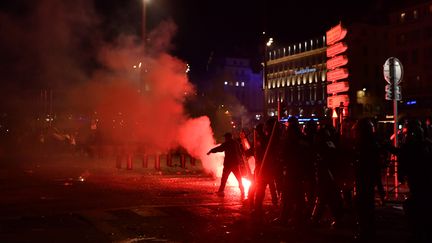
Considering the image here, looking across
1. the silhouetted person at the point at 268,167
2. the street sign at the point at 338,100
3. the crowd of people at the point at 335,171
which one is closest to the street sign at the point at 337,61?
the street sign at the point at 338,100

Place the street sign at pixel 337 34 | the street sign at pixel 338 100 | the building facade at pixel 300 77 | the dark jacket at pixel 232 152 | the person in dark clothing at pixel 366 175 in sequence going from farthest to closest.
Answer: the building facade at pixel 300 77, the street sign at pixel 338 100, the street sign at pixel 337 34, the dark jacket at pixel 232 152, the person in dark clothing at pixel 366 175

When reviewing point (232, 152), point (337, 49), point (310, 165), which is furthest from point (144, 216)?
point (337, 49)

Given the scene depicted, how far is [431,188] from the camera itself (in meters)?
7.07

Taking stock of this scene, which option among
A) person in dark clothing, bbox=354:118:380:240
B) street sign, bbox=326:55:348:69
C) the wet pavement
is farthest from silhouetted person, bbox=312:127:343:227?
street sign, bbox=326:55:348:69

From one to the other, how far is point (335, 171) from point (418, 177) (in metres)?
2.80

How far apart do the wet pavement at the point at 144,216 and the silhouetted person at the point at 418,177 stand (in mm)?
1379

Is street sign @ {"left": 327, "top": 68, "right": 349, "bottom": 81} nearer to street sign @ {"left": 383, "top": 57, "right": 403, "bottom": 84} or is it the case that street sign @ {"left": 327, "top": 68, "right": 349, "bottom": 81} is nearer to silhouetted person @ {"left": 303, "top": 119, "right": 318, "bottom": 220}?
street sign @ {"left": 383, "top": 57, "right": 403, "bottom": 84}

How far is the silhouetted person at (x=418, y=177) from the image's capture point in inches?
276

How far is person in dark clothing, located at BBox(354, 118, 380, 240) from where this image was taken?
27.1 feet

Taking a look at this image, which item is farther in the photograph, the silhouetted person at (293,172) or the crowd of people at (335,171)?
the silhouetted person at (293,172)

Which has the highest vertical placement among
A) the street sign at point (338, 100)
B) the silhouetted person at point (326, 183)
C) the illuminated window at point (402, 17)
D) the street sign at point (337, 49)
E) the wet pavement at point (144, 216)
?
the illuminated window at point (402, 17)

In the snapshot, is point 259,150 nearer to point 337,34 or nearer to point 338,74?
point 338,74

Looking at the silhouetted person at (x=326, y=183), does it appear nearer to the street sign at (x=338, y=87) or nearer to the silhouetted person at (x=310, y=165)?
the silhouetted person at (x=310, y=165)

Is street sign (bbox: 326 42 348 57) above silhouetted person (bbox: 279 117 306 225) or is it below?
above
